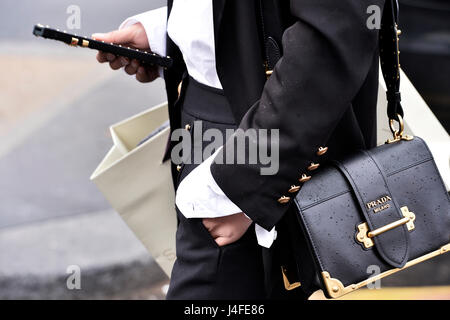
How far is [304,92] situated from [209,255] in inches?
20.4

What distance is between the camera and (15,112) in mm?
5984

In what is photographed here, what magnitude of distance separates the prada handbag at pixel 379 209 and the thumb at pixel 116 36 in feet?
2.77

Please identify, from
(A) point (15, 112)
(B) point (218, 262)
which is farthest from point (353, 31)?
(A) point (15, 112)

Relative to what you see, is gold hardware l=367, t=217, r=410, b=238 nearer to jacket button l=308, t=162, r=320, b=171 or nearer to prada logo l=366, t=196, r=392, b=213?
prada logo l=366, t=196, r=392, b=213

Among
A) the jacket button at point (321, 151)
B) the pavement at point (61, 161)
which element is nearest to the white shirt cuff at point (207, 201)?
the jacket button at point (321, 151)

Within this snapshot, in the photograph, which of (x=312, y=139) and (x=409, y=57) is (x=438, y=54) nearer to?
(x=409, y=57)

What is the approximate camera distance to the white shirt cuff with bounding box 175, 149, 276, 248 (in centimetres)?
151

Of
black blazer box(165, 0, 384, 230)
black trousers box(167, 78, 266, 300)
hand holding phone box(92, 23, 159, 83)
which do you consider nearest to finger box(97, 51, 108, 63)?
hand holding phone box(92, 23, 159, 83)

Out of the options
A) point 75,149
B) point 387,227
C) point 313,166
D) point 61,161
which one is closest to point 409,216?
point 387,227

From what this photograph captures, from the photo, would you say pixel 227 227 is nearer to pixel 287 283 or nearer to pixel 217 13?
pixel 287 283

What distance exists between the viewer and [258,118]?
142 cm

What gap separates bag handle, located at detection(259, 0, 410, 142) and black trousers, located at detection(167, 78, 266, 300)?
0.71 ft

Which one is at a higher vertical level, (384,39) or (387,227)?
(384,39)

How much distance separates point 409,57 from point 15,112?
3420 mm
